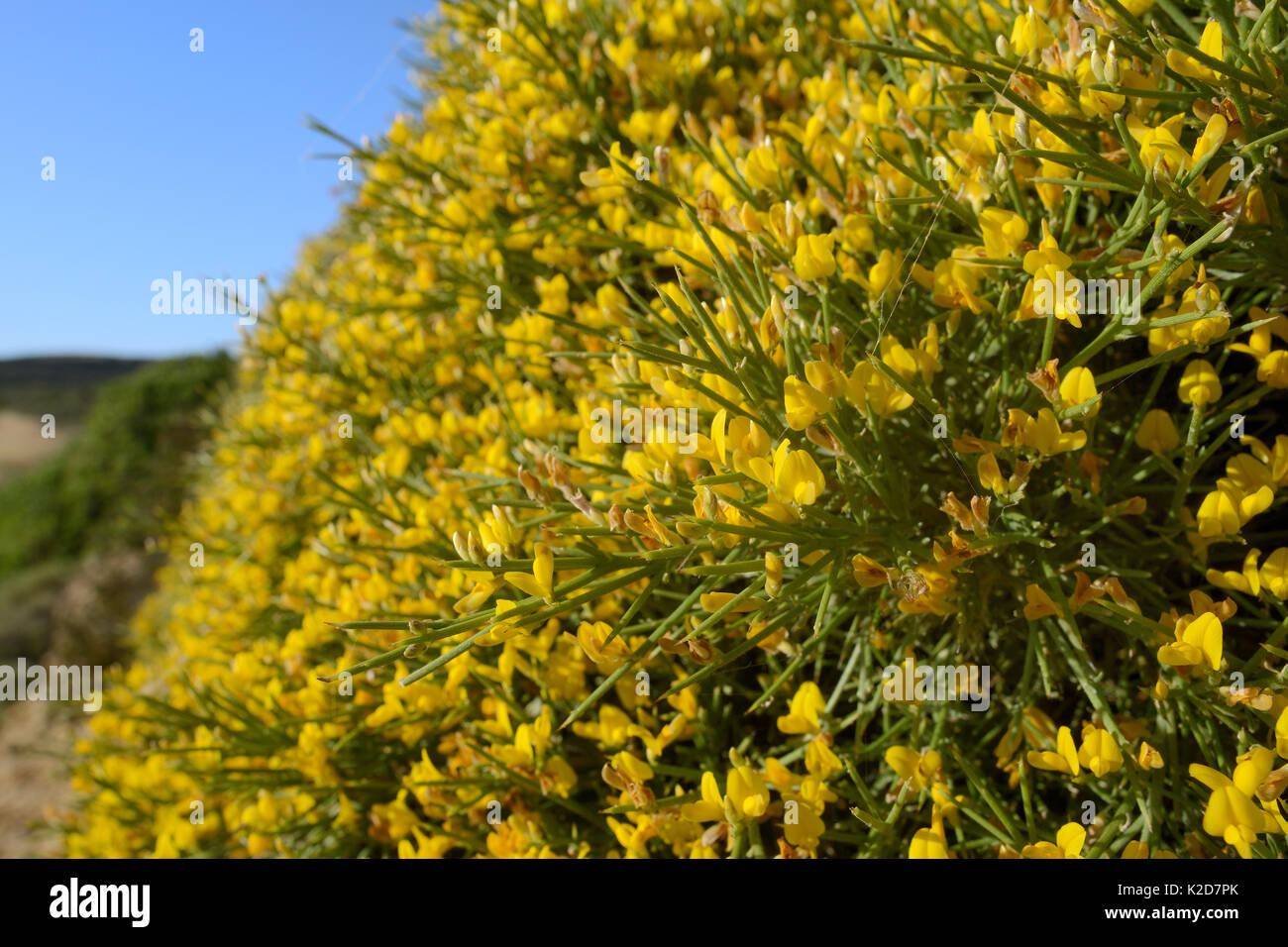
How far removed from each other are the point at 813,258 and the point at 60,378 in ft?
56.7

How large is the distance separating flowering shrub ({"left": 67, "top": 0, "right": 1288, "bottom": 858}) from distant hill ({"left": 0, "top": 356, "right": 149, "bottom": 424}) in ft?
47.8

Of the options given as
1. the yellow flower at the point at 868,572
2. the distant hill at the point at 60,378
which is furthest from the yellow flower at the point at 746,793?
the distant hill at the point at 60,378

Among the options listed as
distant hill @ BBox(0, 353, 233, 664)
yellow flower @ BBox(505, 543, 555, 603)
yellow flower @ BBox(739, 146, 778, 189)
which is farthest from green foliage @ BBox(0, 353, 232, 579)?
yellow flower @ BBox(505, 543, 555, 603)

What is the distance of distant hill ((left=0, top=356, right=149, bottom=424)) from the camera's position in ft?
46.2

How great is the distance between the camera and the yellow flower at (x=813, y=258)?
872 millimetres

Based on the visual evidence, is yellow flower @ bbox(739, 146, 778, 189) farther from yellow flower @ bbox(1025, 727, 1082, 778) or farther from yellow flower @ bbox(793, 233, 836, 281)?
yellow flower @ bbox(1025, 727, 1082, 778)

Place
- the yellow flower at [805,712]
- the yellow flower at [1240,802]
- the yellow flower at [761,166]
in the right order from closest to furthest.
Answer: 1. the yellow flower at [1240,802]
2. the yellow flower at [805,712]
3. the yellow flower at [761,166]

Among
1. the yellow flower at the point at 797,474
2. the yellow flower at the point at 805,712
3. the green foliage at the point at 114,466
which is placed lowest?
the yellow flower at the point at 805,712

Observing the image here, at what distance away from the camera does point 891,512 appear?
0.88m

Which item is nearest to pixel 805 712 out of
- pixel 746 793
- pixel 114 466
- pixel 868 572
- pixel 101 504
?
pixel 746 793

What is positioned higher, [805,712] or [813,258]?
[813,258]

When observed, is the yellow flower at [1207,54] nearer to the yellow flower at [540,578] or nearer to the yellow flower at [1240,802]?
the yellow flower at [1240,802]

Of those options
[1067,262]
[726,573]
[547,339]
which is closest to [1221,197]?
[1067,262]

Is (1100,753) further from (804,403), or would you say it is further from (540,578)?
(540,578)
